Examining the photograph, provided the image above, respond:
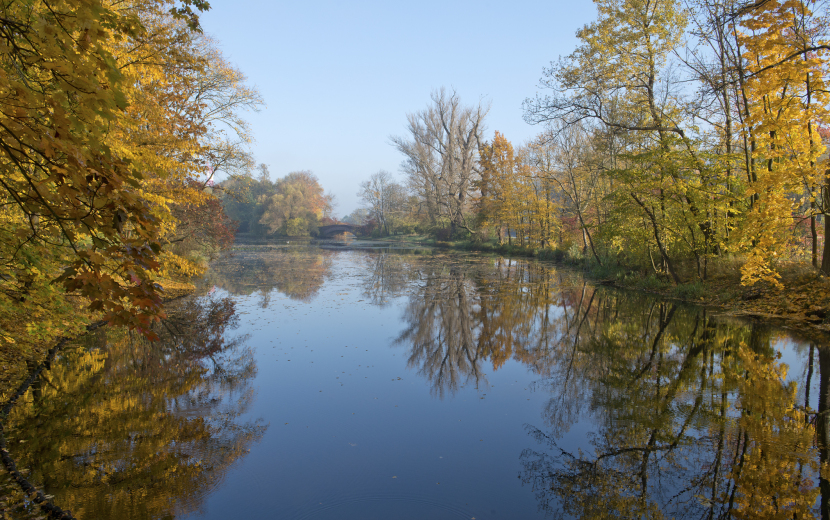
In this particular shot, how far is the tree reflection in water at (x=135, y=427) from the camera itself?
12.9 feet

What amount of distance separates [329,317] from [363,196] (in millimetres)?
62904

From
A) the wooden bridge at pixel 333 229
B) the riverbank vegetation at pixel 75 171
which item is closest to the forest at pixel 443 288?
the riverbank vegetation at pixel 75 171

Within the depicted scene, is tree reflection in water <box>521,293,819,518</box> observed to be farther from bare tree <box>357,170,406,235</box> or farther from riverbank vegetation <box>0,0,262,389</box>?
bare tree <box>357,170,406,235</box>

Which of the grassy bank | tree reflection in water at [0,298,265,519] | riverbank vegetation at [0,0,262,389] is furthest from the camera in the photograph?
the grassy bank

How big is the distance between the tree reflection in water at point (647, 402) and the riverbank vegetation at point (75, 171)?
12.8 feet

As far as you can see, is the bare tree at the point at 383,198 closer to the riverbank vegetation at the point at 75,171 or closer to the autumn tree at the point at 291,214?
the autumn tree at the point at 291,214

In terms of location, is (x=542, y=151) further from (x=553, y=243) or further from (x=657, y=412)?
(x=657, y=412)

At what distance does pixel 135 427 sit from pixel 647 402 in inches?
257

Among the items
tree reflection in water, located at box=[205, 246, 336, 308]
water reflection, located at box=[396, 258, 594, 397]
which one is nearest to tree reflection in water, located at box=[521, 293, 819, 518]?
water reflection, located at box=[396, 258, 594, 397]

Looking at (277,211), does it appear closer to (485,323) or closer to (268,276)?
(268,276)

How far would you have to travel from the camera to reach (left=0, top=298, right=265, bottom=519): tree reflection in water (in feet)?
12.9

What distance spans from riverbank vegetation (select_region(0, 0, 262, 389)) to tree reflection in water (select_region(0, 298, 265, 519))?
97 cm

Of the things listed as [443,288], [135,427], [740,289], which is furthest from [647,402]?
[443,288]

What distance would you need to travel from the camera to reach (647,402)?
610cm
